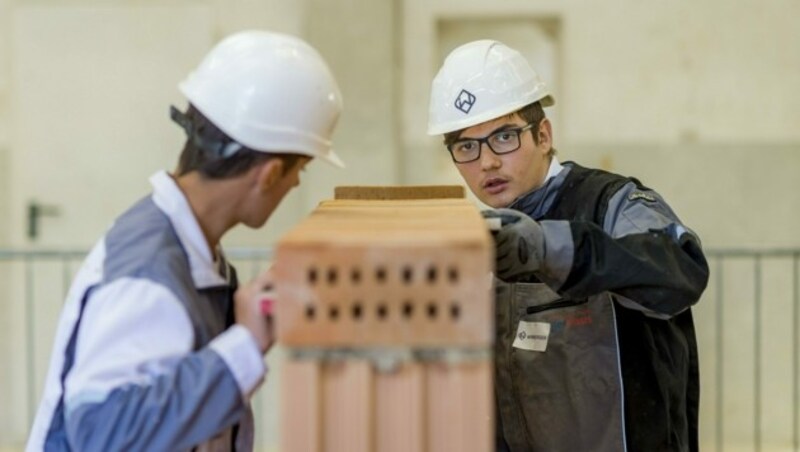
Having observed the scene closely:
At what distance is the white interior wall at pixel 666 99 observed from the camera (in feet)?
16.9

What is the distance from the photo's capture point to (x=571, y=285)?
1954 mm

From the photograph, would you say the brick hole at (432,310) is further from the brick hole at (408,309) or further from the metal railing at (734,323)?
the metal railing at (734,323)

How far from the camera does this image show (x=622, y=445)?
229 centimetres

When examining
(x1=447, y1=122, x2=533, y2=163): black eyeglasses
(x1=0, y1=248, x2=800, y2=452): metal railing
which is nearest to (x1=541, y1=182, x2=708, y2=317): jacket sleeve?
(x1=447, y1=122, x2=533, y2=163): black eyeglasses

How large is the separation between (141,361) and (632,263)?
979 mm

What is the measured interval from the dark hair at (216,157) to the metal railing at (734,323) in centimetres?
336

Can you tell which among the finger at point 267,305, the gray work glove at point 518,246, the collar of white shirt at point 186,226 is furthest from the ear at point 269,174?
the gray work glove at point 518,246

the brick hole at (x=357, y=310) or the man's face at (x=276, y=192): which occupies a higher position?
the man's face at (x=276, y=192)

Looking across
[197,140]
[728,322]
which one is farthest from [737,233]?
[197,140]

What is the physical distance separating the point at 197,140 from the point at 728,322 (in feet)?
13.5

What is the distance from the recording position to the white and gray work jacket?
5.13 ft

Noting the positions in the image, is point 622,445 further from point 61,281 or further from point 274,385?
point 61,281

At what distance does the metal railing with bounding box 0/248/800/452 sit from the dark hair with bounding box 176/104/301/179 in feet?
11.0

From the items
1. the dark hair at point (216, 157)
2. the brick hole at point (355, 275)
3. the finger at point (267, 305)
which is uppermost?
the dark hair at point (216, 157)
